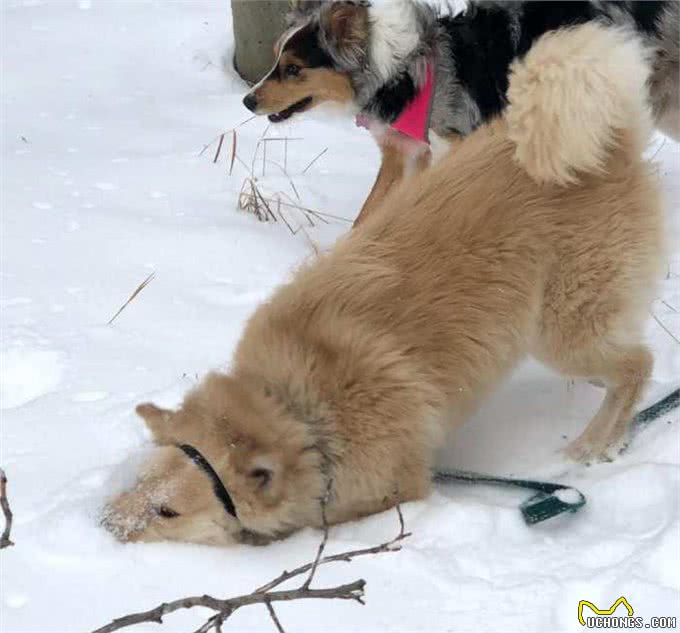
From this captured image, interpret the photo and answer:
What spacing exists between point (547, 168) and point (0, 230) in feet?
9.58

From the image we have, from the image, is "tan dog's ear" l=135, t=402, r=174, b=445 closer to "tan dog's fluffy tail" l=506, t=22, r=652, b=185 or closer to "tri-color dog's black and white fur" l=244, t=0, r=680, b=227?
"tan dog's fluffy tail" l=506, t=22, r=652, b=185

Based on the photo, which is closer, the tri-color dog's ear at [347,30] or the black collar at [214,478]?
the black collar at [214,478]

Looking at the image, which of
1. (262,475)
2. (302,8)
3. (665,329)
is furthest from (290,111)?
(262,475)

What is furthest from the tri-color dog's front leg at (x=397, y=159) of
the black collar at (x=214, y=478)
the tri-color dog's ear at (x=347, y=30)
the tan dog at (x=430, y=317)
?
the black collar at (x=214, y=478)

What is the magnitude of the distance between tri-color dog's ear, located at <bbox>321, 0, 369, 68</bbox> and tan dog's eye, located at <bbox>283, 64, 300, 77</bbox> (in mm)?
227

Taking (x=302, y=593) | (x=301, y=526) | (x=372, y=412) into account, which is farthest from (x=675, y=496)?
(x=302, y=593)

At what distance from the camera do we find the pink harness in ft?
16.4

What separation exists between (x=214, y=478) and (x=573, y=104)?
5.06ft

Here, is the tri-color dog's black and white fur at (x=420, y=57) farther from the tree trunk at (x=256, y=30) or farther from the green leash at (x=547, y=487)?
the green leash at (x=547, y=487)

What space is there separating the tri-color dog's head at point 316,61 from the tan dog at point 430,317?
7.12 ft

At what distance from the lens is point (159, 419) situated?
2.74m

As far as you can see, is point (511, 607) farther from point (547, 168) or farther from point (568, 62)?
point (568, 62)

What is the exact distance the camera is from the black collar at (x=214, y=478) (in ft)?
8.59

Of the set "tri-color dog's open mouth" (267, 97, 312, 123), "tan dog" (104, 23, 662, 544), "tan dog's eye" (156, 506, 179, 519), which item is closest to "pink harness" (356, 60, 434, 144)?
"tri-color dog's open mouth" (267, 97, 312, 123)
